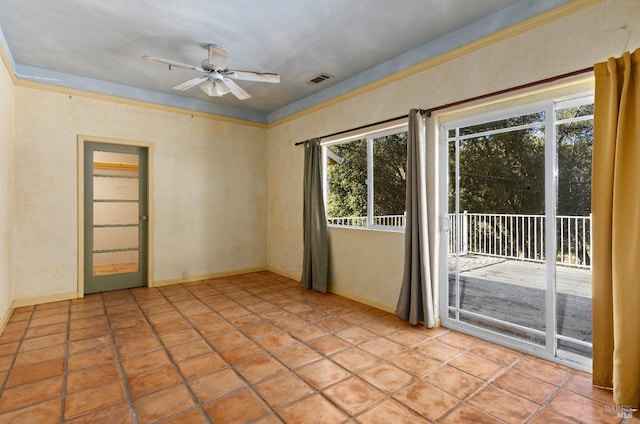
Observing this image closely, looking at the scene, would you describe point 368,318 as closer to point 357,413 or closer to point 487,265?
point 357,413

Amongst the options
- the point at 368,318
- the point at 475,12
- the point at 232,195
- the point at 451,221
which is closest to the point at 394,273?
the point at 368,318

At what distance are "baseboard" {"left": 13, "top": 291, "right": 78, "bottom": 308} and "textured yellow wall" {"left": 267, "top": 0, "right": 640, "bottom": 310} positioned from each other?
280 cm

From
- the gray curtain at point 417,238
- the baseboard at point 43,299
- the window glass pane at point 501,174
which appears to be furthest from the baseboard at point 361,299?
the baseboard at point 43,299

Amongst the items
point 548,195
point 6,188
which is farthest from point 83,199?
point 548,195

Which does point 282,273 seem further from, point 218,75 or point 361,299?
point 218,75

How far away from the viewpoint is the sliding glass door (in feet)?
8.08

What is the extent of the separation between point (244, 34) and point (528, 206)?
10.3ft

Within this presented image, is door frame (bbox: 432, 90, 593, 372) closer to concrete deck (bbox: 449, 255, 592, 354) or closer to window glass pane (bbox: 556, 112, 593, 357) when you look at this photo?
window glass pane (bbox: 556, 112, 593, 357)

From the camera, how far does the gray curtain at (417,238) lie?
10.1 ft

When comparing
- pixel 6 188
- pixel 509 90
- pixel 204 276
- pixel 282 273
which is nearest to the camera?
pixel 509 90

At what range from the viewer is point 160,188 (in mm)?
4699

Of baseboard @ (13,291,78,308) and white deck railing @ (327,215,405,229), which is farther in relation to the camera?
white deck railing @ (327,215,405,229)

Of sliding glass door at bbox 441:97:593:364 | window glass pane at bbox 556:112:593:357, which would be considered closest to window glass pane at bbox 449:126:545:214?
sliding glass door at bbox 441:97:593:364

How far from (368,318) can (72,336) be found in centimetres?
279
